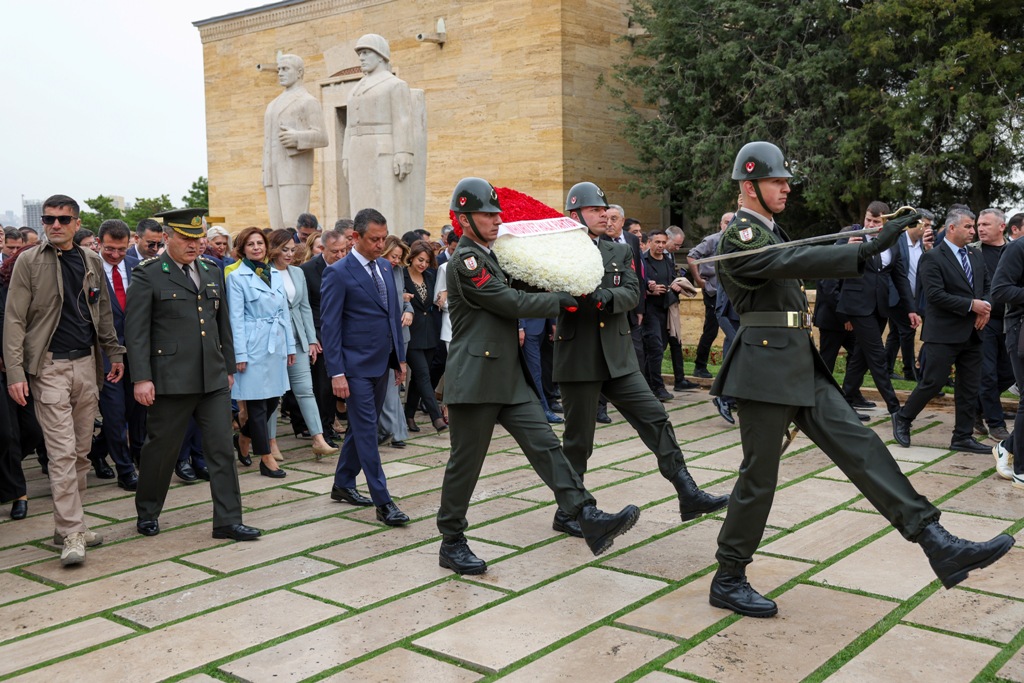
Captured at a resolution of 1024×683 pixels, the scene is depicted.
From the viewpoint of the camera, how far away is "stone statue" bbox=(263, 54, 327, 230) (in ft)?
42.0

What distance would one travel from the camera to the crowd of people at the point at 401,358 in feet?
13.9

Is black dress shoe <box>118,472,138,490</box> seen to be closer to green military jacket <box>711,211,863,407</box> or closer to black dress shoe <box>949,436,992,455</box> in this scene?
green military jacket <box>711,211,863,407</box>

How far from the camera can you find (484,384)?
15.5ft

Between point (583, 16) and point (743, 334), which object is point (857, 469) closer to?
point (743, 334)

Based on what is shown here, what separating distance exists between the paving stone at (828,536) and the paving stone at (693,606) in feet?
0.61

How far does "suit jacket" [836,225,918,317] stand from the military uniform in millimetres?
4304

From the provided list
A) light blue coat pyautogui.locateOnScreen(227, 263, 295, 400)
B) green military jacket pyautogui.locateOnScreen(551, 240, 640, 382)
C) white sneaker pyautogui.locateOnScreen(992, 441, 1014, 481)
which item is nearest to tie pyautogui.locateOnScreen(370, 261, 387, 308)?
green military jacket pyautogui.locateOnScreen(551, 240, 640, 382)

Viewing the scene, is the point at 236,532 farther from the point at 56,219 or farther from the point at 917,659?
the point at 917,659

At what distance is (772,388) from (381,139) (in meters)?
8.41

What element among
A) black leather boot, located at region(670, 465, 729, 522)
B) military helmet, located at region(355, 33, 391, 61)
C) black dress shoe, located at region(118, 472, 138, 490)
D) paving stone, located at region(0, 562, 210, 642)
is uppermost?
military helmet, located at region(355, 33, 391, 61)

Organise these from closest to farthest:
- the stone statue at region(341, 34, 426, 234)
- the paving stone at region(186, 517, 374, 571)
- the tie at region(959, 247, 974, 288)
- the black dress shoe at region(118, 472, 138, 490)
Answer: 1. the paving stone at region(186, 517, 374, 571)
2. the black dress shoe at region(118, 472, 138, 490)
3. the tie at region(959, 247, 974, 288)
4. the stone statue at region(341, 34, 426, 234)

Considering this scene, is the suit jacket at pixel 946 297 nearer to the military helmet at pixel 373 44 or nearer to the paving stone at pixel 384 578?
the paving stone at pixel 384 578

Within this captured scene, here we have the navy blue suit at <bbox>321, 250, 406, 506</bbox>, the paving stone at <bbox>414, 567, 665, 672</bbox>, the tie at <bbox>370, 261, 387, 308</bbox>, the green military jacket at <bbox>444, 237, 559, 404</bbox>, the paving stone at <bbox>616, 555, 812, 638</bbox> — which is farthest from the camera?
the tie at <bbox>370, 261, 387, 308</bbox>

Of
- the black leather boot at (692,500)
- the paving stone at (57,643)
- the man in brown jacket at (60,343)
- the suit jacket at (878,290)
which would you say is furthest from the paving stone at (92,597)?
the suit jacket at (878,290)
